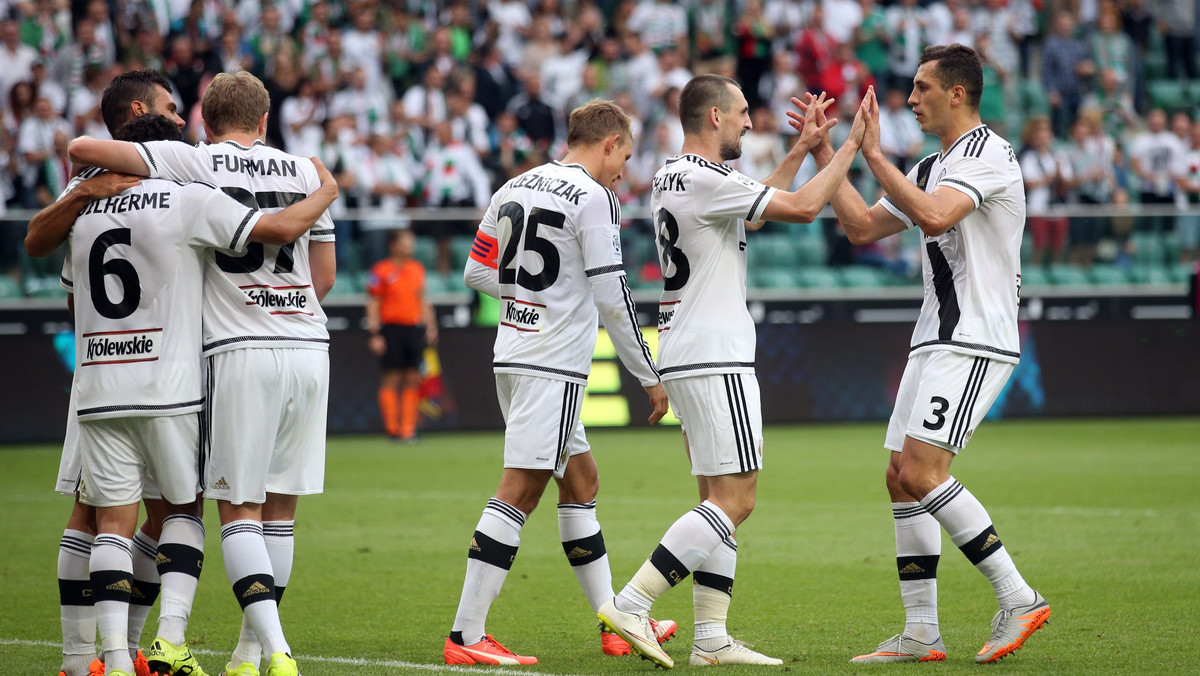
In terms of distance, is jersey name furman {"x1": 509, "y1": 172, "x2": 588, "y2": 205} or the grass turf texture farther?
the grass turf texture

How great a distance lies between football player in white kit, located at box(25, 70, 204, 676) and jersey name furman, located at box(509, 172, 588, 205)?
147 centimetres

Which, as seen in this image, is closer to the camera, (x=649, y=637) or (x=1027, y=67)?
(x=649, y=637)

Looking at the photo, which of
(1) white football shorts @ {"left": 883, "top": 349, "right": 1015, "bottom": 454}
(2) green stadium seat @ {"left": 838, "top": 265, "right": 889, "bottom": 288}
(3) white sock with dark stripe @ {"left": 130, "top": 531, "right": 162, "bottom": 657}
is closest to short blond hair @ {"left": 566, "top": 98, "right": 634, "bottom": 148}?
(1) white football shorts @ {"left": 883, "top": 349, "right": 1015, "bottom": 454}

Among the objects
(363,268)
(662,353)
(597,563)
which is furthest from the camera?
(363,268)

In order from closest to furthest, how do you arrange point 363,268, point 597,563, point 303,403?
point 303,403
point 597,563
point 363,268

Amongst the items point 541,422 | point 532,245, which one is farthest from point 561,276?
point 541,422

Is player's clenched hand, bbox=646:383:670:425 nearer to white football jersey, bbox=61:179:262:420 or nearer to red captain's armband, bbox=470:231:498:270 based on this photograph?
red captain's armband, bbox=470:231:498:270

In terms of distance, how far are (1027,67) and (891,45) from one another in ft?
Result: 9.51

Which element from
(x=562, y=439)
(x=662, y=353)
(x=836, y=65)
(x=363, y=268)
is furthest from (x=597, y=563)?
(x=836, y=65)

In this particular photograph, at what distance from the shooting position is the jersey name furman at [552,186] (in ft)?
19.4

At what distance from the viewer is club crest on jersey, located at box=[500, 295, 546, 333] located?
596cm

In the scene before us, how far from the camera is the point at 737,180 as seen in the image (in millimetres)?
5637

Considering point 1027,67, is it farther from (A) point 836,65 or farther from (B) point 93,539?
(B) point 93,539

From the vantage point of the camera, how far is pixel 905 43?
21297 mm
